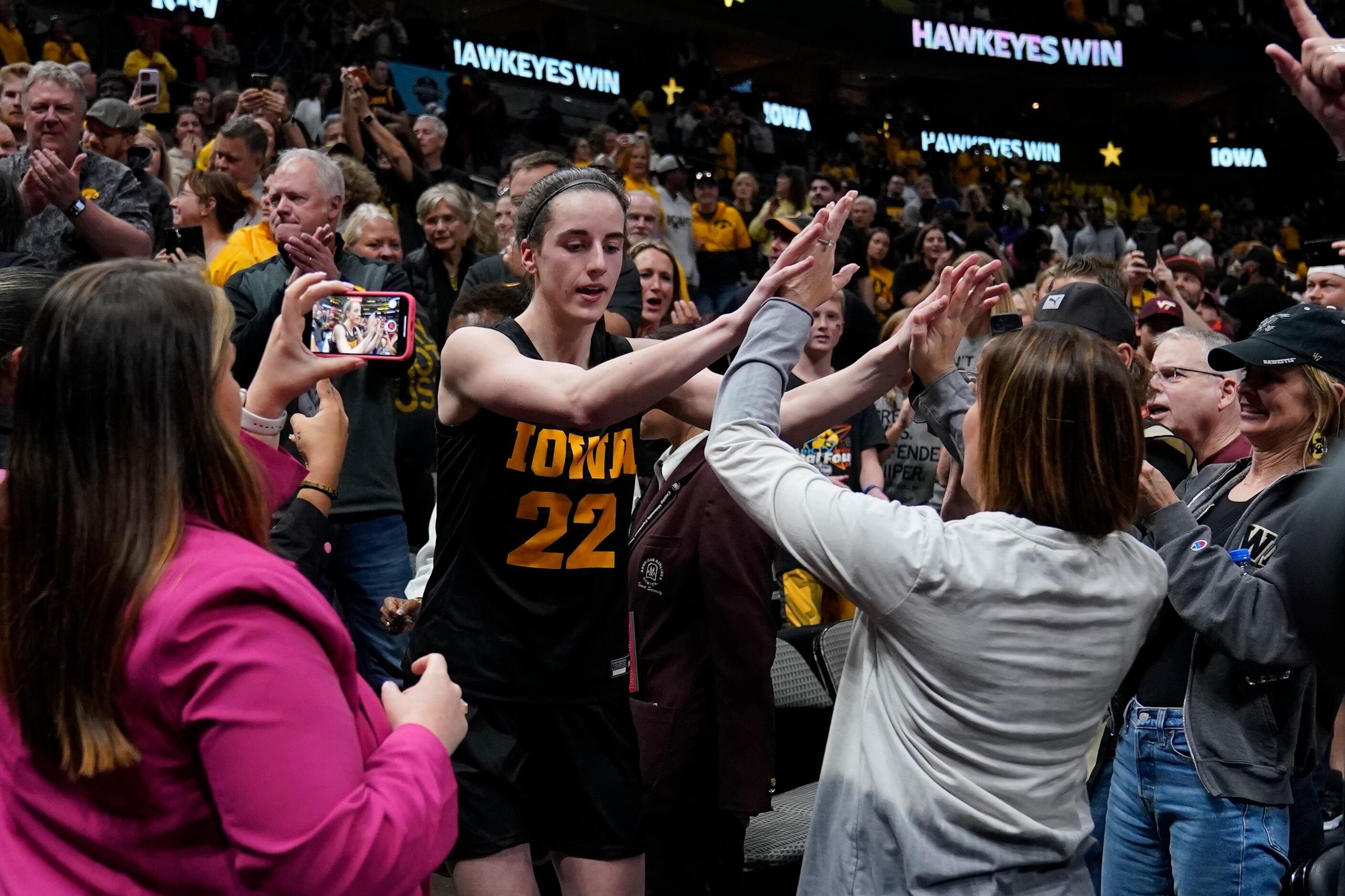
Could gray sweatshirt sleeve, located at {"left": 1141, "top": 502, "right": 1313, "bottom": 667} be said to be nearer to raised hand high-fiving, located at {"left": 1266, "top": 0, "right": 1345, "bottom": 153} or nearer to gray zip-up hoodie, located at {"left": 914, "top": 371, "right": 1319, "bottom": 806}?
gray zip-up hoodie, located at {"left": 914, "top": 371, "right": 1319, "bottom": 806}

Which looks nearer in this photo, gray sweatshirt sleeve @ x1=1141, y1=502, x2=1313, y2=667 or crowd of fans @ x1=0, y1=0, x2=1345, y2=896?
crowd of fans @ x1=0, y1=0, x2=1345, y2=896

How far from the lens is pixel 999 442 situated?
2.04 m

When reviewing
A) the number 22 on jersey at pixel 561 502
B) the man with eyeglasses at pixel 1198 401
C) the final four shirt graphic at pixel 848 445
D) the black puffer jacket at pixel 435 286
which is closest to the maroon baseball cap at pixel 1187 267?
the final four shirt graphic at pixel 848 445

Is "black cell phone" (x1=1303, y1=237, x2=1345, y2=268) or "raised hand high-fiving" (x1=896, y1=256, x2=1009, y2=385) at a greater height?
"black cell phone" (x1=1303, y1=237, x2=1345, y2=268)

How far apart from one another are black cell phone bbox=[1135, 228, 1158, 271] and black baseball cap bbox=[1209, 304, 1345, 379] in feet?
12.3

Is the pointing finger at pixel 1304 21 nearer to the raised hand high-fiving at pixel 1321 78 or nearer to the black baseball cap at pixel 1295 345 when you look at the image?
the raised hand high-fiving at pixel 1321 78

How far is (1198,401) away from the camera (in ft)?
10.7

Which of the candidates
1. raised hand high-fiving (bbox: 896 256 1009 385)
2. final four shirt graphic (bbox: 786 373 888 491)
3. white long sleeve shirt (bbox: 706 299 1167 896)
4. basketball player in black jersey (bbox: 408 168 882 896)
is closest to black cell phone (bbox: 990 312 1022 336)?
raised hand high-fiving (bbox: 896 256 1009 385)

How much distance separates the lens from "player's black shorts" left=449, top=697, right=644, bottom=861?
249 cm

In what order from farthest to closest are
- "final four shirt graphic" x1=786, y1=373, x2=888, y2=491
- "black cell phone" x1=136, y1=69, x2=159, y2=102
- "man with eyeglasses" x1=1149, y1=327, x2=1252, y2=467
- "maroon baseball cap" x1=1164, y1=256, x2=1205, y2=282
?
"maroon baseball cap" x1=1164, y1=256, x2=1205, y2=282
"black cell phone" x1=136, y1=69, x2=159, y2=102
"final four shirt graphic" x1=786, y1=373, x2=888, y2=491
"man with eyeglasses" x1=1149, y1=327, x2=1252, y2=467

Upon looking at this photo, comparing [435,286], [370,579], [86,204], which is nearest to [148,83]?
[435,286]

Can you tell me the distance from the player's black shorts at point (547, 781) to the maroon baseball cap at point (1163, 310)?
359cm

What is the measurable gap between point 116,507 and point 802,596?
388cm

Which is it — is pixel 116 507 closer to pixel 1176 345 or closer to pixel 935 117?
pixel 1176 345
